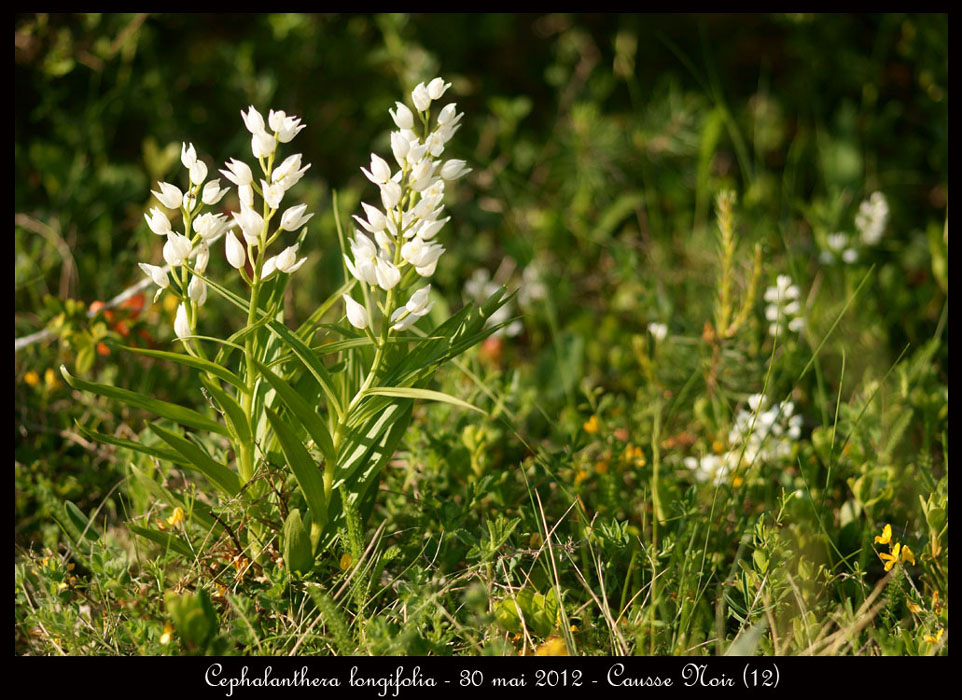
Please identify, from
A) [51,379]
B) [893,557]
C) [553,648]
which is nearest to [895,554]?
[893,557]

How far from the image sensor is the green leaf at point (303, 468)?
143 centimetres

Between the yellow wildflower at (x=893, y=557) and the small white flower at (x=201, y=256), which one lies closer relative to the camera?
the small white flower at (x=201, y=256)

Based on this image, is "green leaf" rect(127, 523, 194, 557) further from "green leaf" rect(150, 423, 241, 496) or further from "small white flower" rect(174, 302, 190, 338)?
"small white flower" rect(174, 302, 190, 338)

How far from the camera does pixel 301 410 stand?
1438 mm

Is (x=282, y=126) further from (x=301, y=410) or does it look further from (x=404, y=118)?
(x=301, y=410)

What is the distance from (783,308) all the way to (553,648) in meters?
1.12

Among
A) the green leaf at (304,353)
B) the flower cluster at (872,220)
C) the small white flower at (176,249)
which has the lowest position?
the flower cluster at (872,220)

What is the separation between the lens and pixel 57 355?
93.4 inches

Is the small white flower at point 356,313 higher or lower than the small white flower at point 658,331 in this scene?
higher

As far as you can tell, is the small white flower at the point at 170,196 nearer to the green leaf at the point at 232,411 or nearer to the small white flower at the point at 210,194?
the small white flower at the point at 210,194

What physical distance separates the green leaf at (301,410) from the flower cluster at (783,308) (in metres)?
1.16

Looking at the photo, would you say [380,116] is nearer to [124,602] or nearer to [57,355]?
[57,355]

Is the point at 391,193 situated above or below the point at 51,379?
above

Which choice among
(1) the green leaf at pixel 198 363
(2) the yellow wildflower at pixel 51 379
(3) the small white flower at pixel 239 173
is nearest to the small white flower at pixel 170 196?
(3) the small white flower at pixel 239 173
